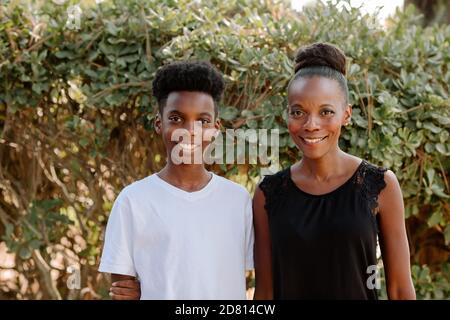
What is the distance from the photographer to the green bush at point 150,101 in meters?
3.51

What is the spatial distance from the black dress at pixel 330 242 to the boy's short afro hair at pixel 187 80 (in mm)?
539

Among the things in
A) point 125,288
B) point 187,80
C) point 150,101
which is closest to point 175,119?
point 187,80

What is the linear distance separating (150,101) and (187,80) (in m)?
1.04

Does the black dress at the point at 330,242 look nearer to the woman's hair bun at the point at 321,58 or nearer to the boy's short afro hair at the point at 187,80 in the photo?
the woman's hair bun at the point at 321,58

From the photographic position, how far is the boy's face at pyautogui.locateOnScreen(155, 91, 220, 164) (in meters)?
2.54

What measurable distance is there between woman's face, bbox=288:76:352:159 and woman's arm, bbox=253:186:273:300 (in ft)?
0.97

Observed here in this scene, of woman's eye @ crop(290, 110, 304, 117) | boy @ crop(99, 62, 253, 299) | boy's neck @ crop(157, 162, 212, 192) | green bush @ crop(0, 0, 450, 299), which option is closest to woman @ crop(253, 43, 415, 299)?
woman's eye @ crop(290, 110, 304, 117)

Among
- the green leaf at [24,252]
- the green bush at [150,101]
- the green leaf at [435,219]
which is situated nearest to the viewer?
the green bush at [150,101]

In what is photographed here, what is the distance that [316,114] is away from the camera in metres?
2.55

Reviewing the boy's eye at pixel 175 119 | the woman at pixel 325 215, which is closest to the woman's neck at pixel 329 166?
the woman at pixel 325 215

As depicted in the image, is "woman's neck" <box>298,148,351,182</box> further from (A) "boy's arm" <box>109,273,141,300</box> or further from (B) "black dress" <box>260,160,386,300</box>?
(A) "boy's arm" <box>109,273,141,300</box>

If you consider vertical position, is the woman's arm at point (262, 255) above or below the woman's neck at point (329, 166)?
below

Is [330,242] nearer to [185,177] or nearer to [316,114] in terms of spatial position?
[316,114]
